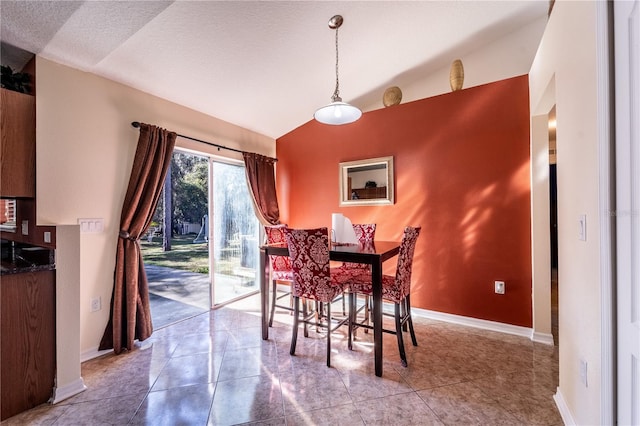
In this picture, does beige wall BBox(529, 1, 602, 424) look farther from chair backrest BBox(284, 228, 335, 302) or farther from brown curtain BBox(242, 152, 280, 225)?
brown curtain BBox(242, 152, 280, 225)

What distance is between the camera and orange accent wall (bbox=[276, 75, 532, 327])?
262cm

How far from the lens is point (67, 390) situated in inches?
69.9

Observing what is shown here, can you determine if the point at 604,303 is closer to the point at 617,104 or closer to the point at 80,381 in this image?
the point at 617,104

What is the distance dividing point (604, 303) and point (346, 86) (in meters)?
3.17

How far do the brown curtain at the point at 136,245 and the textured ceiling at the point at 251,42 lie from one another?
0.67 meters

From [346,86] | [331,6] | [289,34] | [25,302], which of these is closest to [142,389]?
[25,302]

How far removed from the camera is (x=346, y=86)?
3.39 meters

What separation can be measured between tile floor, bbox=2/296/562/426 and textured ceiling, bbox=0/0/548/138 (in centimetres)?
252

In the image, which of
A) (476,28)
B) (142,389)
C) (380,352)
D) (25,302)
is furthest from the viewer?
(476,28)

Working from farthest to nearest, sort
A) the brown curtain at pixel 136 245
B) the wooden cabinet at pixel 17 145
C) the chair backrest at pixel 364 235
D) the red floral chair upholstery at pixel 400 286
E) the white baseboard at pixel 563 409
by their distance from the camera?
the chair backrest at pixel 364 235, the brown curtain at pixel 136 245, the red floral chair upholstery at pixel 400 286, the wooden cabinet at pixel 17 145, the white baseboard at pixel 563 409

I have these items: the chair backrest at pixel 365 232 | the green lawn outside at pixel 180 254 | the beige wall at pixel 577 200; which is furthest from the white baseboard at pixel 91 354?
the beige wall at pixel 577 200

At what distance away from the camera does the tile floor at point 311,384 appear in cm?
159

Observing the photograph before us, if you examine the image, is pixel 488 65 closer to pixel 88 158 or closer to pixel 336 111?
pixel 336 111

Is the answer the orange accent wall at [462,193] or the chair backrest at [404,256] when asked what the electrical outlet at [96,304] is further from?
the orange accent wall at [462,193]
